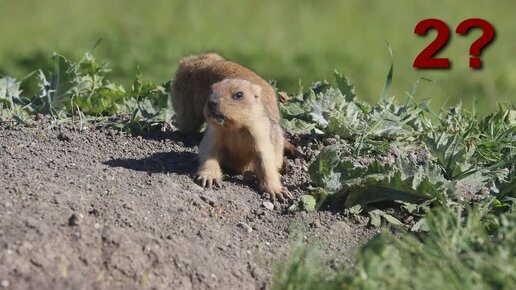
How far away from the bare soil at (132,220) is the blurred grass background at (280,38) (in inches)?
198

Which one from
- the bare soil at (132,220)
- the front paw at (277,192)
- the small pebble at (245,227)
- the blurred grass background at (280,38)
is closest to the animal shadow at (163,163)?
the bare soil at (132,220)

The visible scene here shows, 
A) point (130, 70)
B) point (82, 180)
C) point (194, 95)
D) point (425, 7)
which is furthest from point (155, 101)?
point (425, 7)

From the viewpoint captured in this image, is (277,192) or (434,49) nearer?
(277,192)

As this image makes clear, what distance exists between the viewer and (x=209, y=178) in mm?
6238

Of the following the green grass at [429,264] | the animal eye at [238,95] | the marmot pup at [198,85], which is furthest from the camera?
the marmot pup at [198,85]

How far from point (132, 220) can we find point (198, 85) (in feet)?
6.65

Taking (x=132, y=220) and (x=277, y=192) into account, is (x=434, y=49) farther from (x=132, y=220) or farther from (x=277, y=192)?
(x=132, y=220)

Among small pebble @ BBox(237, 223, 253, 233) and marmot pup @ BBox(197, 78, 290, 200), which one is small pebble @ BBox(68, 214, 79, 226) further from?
marmot pup @ BBox(197, 78, 290, 200)

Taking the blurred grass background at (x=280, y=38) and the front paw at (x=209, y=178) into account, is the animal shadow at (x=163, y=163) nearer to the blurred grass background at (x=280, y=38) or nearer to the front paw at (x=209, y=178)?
the front paw at (x=209, y=178)

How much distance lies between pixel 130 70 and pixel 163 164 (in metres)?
6.10

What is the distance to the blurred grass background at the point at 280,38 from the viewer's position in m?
12.7

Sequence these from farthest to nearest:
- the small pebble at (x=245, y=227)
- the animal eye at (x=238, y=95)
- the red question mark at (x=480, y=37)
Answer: the red question mark at (x=480, y=37) < the animal eye at (x=238, y=95) < the small pebble at (x=245, y=227)

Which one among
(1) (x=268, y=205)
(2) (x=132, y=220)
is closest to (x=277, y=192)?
(1) (x=268, y=205)

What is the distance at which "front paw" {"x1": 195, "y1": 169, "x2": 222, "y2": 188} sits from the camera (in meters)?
6.22
